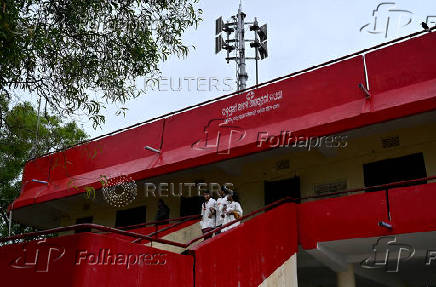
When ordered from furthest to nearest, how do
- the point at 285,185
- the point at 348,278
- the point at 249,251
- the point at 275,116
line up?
the point at 285,185, the point at 275,116, the point at 348,278, the point at 249,251

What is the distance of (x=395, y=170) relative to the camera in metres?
11.5

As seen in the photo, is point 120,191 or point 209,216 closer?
point 209,216

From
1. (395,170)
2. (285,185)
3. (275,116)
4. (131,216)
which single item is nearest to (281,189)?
(285,185)

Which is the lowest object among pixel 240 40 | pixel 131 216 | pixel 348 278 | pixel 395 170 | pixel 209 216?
pixel 348 278

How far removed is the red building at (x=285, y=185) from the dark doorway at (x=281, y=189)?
3 cm

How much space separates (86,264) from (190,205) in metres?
8.54

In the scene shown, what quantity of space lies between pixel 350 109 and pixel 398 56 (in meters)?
1.64

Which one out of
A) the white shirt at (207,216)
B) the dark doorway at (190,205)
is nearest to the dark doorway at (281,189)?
the dark doorway at (190,205)

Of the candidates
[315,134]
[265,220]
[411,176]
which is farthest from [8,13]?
[411,176]

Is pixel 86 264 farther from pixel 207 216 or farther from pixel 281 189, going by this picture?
pixel 281 189

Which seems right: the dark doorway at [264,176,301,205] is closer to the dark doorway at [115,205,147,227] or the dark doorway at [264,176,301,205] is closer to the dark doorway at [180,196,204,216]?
the dark doorway at [180,196,204,216]

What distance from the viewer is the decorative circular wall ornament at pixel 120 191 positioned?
1456 centimetres

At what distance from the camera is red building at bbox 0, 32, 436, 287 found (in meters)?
6.82

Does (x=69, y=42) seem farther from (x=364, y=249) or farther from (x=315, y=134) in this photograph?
(x=364, y=249)
